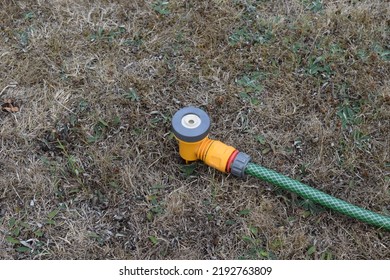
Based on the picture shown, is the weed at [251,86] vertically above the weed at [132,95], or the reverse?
the weed at [251,86]

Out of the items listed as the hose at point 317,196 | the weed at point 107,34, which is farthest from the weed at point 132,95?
the hose at point 317,196

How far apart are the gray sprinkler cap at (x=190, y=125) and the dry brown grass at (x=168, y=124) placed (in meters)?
0.26

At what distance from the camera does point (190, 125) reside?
248 cm

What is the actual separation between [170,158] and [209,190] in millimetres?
283

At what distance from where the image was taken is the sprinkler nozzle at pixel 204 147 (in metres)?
2.46

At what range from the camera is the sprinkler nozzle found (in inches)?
97.0

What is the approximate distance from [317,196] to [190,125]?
27.5 inches

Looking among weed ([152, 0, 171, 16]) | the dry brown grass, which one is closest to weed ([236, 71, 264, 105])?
the dry brown grass

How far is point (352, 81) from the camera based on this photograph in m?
3.00

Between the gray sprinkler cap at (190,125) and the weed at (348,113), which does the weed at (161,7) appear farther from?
the weed at (348,113)

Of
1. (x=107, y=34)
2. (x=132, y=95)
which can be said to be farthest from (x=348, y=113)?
(x=107, y=34)

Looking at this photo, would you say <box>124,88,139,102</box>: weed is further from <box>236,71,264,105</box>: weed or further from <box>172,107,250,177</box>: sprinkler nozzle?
<box>236,71,264,105</box>: weed

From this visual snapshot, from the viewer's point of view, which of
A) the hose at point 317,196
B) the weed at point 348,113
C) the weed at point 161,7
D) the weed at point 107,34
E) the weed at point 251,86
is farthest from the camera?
the weed at point 161,7

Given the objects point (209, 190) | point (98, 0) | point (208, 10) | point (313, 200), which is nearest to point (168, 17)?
point (208, 10)
